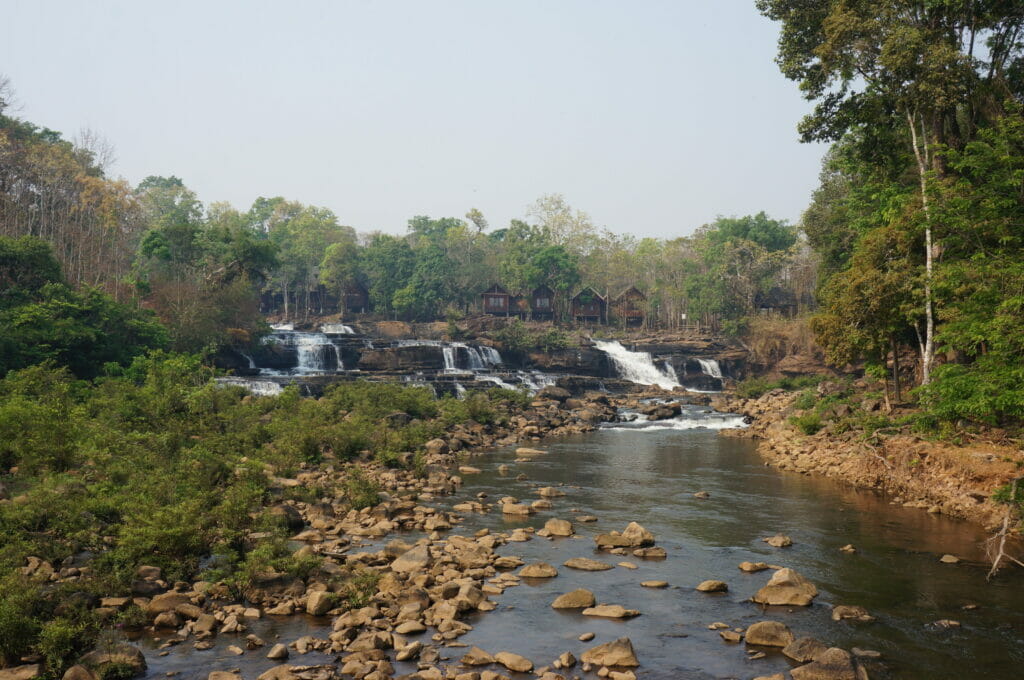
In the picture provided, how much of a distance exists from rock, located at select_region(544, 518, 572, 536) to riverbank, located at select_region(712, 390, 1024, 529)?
23.8ft

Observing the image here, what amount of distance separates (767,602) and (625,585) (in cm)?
205

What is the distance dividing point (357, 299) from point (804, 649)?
6561 cm

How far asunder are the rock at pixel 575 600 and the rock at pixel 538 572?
108cm

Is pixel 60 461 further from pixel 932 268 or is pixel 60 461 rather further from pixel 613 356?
pixel 613 356

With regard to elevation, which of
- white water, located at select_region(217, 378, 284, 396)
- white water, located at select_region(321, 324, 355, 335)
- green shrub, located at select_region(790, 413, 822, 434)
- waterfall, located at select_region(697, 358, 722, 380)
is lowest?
green shrub, located at select_region(790, 413, 822, 434)

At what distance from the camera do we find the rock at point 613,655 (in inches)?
323

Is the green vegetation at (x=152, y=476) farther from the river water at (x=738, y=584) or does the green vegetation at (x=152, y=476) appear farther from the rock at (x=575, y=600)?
the rock at (x=575, y=600)

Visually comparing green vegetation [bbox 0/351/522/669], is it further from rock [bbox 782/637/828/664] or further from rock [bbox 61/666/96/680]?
rock [bbox 782/637/828/664]

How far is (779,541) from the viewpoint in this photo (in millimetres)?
13156

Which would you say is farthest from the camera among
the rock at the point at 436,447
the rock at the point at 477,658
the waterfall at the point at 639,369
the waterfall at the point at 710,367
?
the waterfall at the point at 710,367

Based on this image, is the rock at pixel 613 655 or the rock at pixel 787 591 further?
the rock at pixel 787 591

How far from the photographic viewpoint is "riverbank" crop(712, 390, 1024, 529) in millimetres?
14500

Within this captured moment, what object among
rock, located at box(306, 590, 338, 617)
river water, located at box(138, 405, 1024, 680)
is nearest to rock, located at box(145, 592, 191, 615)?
river water, located at box(138, 405, 1024, 680)

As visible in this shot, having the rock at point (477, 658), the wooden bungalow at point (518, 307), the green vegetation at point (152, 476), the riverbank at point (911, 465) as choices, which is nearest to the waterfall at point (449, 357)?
the green vegetation at point (152, 476)
